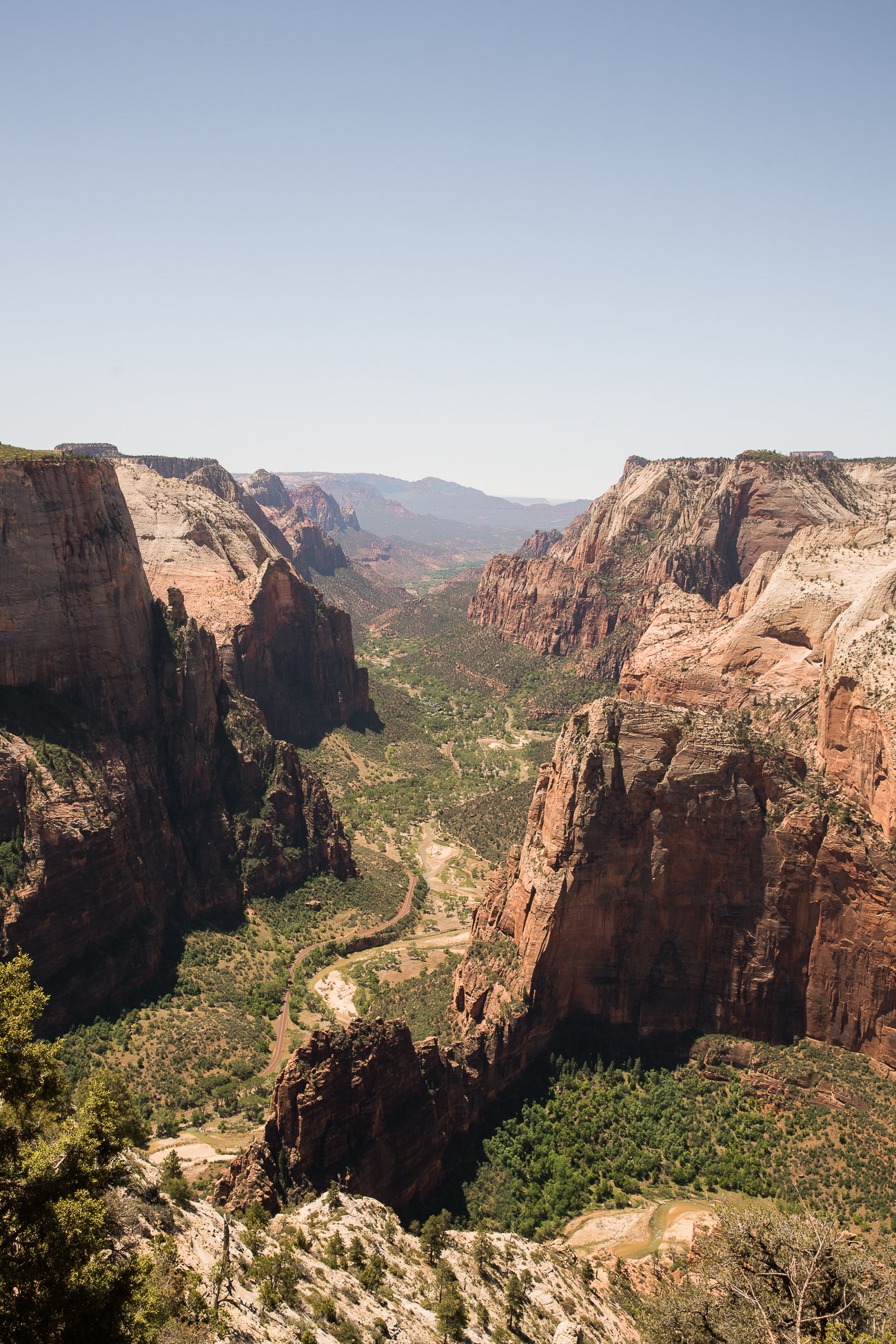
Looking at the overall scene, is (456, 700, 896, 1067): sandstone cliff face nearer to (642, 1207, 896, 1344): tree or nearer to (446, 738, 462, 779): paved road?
(642, 1207, 896, 1344): tree

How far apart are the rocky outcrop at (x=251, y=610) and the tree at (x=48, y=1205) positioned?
8839 centimetres

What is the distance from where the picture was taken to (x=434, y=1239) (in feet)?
116

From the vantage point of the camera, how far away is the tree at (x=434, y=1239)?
34.9m

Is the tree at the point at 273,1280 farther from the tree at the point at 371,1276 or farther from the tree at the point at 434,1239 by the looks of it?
the tree at the point at 434,1239

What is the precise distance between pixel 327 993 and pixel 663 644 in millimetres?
47434

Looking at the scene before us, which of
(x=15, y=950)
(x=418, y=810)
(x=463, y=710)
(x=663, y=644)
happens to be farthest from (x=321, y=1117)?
(x=463, y=710)

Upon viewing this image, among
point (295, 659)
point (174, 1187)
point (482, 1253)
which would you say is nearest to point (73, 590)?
point (174, 1187)

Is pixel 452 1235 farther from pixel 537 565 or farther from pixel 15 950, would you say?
A: pixel 537 565

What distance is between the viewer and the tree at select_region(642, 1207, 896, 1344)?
27.2 metres

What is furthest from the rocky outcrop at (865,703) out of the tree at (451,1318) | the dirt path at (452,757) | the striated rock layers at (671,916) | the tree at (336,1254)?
→ the dirt path at (452,757)

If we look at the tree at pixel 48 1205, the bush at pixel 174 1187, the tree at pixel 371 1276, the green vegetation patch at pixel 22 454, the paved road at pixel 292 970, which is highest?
the green vegetation patch at pixel 22 454

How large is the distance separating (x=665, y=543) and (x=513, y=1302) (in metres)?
153

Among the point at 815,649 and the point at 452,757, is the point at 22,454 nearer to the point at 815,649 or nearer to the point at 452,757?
the point at 815,649

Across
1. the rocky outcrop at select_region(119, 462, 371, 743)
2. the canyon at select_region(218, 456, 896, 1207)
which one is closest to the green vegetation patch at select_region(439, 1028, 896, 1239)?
the canyon at select_region(218, 456, 896, 1207)
